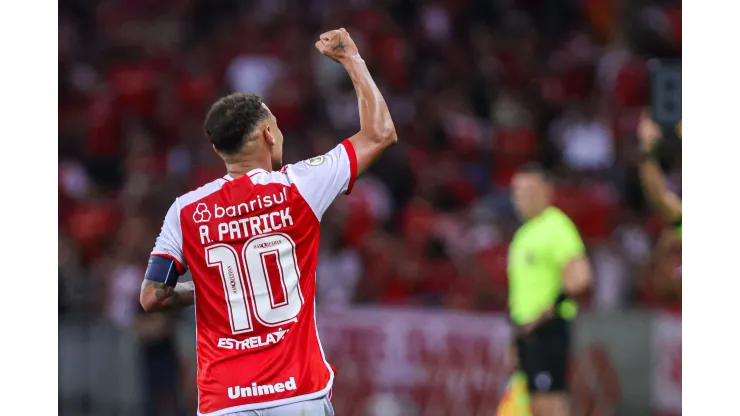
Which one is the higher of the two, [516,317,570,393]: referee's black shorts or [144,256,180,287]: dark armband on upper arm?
[144,256,180,287]: dark armband on upper arm

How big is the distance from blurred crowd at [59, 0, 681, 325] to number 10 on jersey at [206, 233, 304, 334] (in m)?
6.64

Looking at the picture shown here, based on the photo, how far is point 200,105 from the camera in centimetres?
1441

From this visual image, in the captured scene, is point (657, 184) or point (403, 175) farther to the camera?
point (403, 175)

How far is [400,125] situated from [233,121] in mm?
9720

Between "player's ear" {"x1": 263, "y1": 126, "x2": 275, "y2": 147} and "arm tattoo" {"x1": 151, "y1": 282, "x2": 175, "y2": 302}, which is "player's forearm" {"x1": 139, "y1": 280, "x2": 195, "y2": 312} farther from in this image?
"player's ear" {"x1": 263, "y1": 126, "x2": 275, "y2": 147}

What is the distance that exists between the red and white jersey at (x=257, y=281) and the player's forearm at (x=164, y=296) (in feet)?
0.20

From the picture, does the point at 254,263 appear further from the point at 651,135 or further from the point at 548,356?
the point at 548,356

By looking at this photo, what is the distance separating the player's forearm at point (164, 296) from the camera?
4.26 meters

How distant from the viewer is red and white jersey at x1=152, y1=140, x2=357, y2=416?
13.7 feet

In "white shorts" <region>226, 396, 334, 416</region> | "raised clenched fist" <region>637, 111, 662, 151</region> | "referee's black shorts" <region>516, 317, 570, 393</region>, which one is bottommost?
"referee's black shorts" <region>516, 317, 570, 393</region>

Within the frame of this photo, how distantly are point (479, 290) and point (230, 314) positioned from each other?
6.80m

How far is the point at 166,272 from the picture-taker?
4.26m

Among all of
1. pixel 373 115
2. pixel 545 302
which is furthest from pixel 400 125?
pixel 373 115

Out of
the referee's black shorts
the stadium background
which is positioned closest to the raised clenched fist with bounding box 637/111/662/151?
the referee's black shorts
